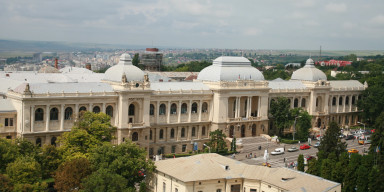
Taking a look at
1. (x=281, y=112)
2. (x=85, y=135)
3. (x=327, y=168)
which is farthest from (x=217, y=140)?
(x=85, y=135)

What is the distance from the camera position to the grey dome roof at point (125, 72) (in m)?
107

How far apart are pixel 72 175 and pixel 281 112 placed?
68256 mm

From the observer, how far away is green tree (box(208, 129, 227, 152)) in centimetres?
11218

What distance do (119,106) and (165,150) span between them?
1647cm

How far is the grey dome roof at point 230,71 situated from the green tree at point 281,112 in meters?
7.93

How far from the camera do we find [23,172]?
239 ft

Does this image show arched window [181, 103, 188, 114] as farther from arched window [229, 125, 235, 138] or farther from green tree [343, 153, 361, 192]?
green tree [343, 153, 361, 192]

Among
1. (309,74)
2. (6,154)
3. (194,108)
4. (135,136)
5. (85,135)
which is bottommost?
(135,136)

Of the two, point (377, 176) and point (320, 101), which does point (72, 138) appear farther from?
point (320, 101)

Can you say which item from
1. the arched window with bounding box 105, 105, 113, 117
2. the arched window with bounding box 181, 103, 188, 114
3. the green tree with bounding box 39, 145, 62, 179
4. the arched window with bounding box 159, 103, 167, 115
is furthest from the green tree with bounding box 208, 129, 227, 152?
the green tree with bounding box 39, 145, 62, 179

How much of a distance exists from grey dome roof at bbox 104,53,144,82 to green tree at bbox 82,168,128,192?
1405 inches

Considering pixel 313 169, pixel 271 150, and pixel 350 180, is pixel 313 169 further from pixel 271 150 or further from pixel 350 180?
pixel 271 150

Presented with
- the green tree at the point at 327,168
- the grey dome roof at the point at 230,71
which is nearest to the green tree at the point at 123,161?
the green tree at the point at 327,168

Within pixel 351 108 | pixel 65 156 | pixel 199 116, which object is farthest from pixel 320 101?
pixel 65 156
